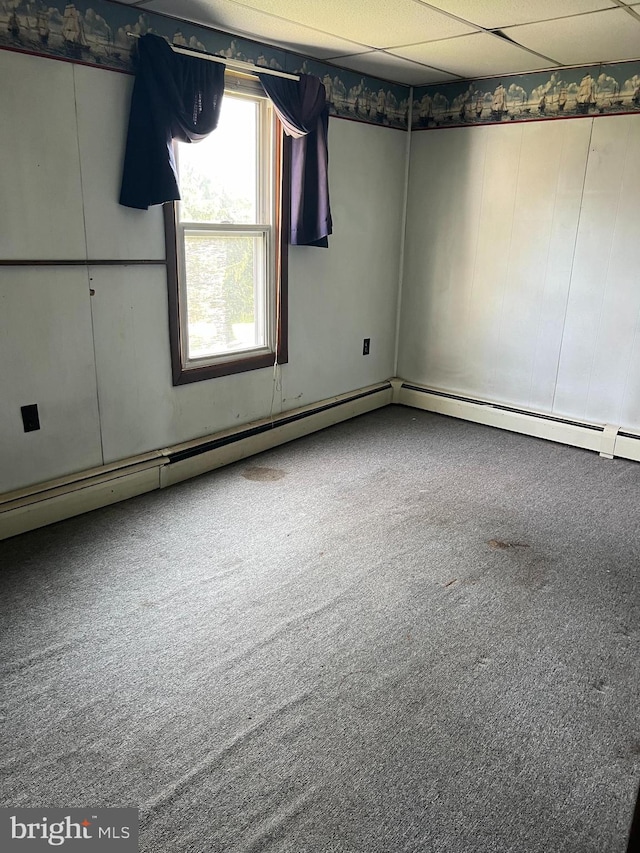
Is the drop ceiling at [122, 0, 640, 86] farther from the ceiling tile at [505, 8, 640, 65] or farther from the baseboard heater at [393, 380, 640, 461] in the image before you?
the baseboard heater at [393, 380, 640, 461]

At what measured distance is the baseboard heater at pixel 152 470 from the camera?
115 inches

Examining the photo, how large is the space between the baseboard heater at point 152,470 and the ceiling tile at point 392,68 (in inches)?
82.7

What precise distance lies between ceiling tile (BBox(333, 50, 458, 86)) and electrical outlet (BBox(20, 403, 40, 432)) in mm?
2615

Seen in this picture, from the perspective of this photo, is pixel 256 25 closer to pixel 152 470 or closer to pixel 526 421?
pixel 152 470

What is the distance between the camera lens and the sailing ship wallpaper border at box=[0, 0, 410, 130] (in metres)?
2.56

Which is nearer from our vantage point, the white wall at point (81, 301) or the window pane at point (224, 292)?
the white wall at point (81, 301)

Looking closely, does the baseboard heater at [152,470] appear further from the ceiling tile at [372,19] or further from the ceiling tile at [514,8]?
the ceiling tile at [514,8]

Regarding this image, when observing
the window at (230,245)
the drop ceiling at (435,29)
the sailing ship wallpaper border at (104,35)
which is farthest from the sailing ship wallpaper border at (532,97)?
the window at (230,245)

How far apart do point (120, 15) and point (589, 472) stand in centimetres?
338

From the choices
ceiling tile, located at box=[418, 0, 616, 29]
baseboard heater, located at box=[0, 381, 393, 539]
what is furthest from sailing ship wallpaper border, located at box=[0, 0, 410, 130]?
baseboard heater, located at box=[0, 381, 393, 539]

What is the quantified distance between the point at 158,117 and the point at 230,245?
0.81 metres

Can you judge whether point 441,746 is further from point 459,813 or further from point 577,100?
point 577,100

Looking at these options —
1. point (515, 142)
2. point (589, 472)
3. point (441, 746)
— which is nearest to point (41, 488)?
point (441, 746)

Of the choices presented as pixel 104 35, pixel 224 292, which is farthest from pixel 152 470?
pixel 104 35
